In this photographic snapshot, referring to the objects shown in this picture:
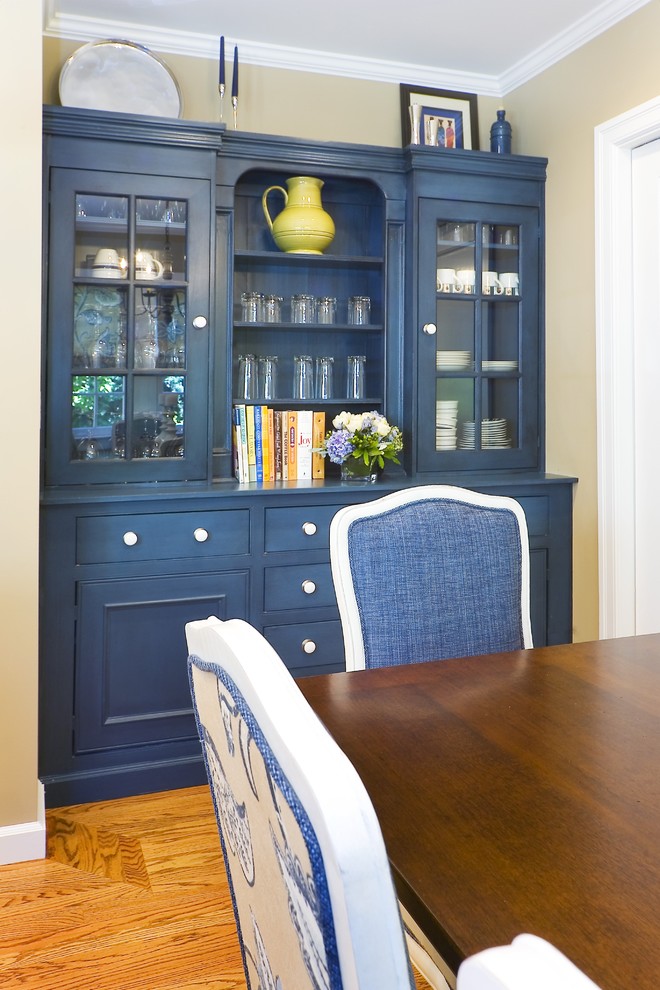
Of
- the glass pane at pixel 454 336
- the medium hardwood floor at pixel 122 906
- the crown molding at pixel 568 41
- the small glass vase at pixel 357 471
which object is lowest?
the medium hardwood floor at pixel 122 906

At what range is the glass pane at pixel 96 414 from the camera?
8.71 ft

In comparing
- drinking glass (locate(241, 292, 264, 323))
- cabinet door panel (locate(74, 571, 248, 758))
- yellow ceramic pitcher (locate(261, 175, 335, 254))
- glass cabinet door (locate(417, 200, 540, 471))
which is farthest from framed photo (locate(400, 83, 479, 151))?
cabinet door panel (locate(74, 571, 248, 758))

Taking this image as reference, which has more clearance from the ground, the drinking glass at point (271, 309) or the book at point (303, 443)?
the drinking glass at point (271, 309)

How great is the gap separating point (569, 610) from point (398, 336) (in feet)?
3.98

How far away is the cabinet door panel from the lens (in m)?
2.52

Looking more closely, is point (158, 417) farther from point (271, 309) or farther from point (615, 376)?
point (615, 376)

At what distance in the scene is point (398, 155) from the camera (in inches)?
119

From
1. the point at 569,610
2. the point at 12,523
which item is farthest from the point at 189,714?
the point at 569,610

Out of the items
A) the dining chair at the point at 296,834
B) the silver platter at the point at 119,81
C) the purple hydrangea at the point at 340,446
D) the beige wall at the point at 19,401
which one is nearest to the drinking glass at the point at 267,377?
the purple hydrangea at the point at 340,446

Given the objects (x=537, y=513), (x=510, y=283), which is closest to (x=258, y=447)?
(x=537, y=513)

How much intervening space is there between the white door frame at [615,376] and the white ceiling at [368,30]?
1.47ft

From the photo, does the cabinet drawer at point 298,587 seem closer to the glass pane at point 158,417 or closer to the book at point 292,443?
the book at point 292,443

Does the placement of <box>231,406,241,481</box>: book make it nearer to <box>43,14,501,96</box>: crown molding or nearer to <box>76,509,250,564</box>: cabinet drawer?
<box>76,509,250,564</box>: cabinet drawer

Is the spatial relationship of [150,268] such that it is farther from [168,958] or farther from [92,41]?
[168,958]
